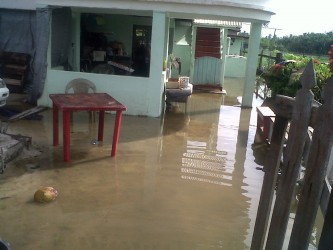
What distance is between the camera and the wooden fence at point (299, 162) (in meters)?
2.29

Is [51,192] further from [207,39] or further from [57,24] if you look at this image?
[207,39]

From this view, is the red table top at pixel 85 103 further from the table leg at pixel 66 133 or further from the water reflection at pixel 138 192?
the water reflection at pixel 138 192

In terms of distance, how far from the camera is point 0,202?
449cm

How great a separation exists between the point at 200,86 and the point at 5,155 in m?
9.69

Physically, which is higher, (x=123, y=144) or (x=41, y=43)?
(x=41, y=43)

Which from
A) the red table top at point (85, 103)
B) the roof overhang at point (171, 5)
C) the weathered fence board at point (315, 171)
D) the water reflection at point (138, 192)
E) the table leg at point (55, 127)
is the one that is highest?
the roof overhang at point (171, 5)

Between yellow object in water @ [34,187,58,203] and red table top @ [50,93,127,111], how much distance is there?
147 centimetres

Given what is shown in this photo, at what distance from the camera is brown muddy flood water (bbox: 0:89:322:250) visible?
12.9ft

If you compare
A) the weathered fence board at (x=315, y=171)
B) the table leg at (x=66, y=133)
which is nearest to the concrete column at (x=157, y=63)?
the table leg at (x=66, y=133)

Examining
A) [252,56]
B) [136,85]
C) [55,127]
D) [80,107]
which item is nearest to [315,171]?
[80,107]

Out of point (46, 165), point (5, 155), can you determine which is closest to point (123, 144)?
point (46, 165)

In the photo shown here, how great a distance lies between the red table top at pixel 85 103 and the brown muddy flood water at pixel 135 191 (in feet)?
2.96

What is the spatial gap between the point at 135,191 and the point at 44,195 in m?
1.21

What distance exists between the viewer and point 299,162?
96.6 inches
